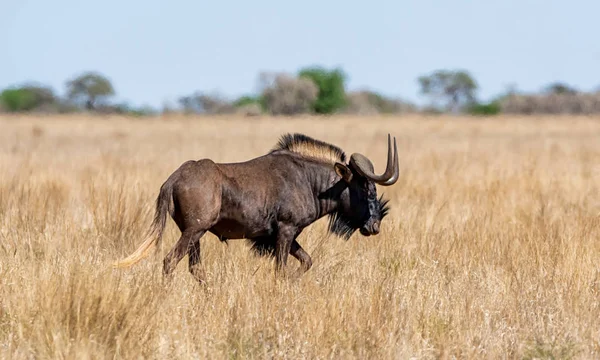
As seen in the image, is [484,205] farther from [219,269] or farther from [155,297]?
[155,297]

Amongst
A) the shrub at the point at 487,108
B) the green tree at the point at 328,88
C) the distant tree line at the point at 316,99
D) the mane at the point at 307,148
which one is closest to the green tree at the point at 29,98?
the distant tree line at the point at 316,99

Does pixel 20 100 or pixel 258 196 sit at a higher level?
pixel 258 196

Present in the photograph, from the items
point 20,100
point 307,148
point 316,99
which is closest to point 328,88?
point 316,99

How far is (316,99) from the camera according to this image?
74875 mm

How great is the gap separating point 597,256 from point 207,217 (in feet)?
11.3

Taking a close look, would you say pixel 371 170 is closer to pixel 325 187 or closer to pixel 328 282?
pixel 325 187

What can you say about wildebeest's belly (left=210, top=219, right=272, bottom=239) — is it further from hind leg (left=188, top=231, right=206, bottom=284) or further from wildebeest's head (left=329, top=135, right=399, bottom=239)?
wildebeest's head (left=329, top=135, right=399, bottom=239)

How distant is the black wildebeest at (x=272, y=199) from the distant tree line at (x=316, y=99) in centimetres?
4176

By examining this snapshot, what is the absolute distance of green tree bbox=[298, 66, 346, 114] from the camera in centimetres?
8188

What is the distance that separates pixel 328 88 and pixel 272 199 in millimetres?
77975

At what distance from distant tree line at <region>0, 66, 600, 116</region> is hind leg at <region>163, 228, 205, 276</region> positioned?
140 ft

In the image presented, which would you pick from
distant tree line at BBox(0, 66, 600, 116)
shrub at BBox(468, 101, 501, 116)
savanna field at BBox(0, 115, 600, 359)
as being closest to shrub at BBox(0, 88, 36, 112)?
distant tree line at BBox(0, 66, 600, 116)

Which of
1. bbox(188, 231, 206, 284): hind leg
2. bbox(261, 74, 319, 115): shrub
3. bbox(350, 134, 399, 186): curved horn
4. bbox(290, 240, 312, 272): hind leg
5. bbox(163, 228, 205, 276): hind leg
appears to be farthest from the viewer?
bbox(261, 74, 319, 115): shrub

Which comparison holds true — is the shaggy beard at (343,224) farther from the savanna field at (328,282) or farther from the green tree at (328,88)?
the green tree at (328,88)
